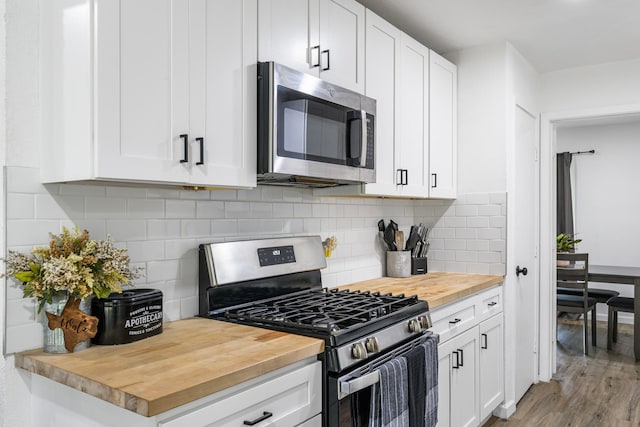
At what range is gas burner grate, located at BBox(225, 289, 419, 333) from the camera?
1.77 m

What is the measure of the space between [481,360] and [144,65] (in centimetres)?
243

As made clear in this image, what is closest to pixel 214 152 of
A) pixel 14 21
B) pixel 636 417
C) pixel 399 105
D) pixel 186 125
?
pixel 186 125

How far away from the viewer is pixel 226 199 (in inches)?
84.1

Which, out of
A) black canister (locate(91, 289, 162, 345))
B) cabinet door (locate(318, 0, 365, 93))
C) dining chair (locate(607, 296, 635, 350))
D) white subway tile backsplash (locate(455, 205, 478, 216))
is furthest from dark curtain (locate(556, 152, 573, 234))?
black canister (locate(91, 289, 162, 345))

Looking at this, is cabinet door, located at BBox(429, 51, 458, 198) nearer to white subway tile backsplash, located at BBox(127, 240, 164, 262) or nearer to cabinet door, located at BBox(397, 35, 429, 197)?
cabinet door, located at BBox(397, 35, 429, 197)

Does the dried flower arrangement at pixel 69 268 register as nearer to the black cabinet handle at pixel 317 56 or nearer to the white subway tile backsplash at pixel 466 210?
the black cabinet handle at pixel 317 56

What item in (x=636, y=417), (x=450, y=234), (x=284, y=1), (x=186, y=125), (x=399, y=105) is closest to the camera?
(x=186, y=125)

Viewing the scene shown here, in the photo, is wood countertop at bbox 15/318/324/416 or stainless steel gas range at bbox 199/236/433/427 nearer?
wood countertop at bbox 15/318/324/416

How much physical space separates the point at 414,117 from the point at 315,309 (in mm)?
1427

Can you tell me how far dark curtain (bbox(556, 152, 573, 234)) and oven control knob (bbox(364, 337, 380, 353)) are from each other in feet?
17.6

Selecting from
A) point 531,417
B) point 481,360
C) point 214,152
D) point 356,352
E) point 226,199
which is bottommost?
point 531,417

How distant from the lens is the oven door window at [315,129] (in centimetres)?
189

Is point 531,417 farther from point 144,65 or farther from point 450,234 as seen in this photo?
point 144,65

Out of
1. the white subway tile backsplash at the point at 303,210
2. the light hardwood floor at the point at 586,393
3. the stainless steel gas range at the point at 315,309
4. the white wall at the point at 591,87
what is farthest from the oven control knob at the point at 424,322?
the white wall at the point at 591,87
